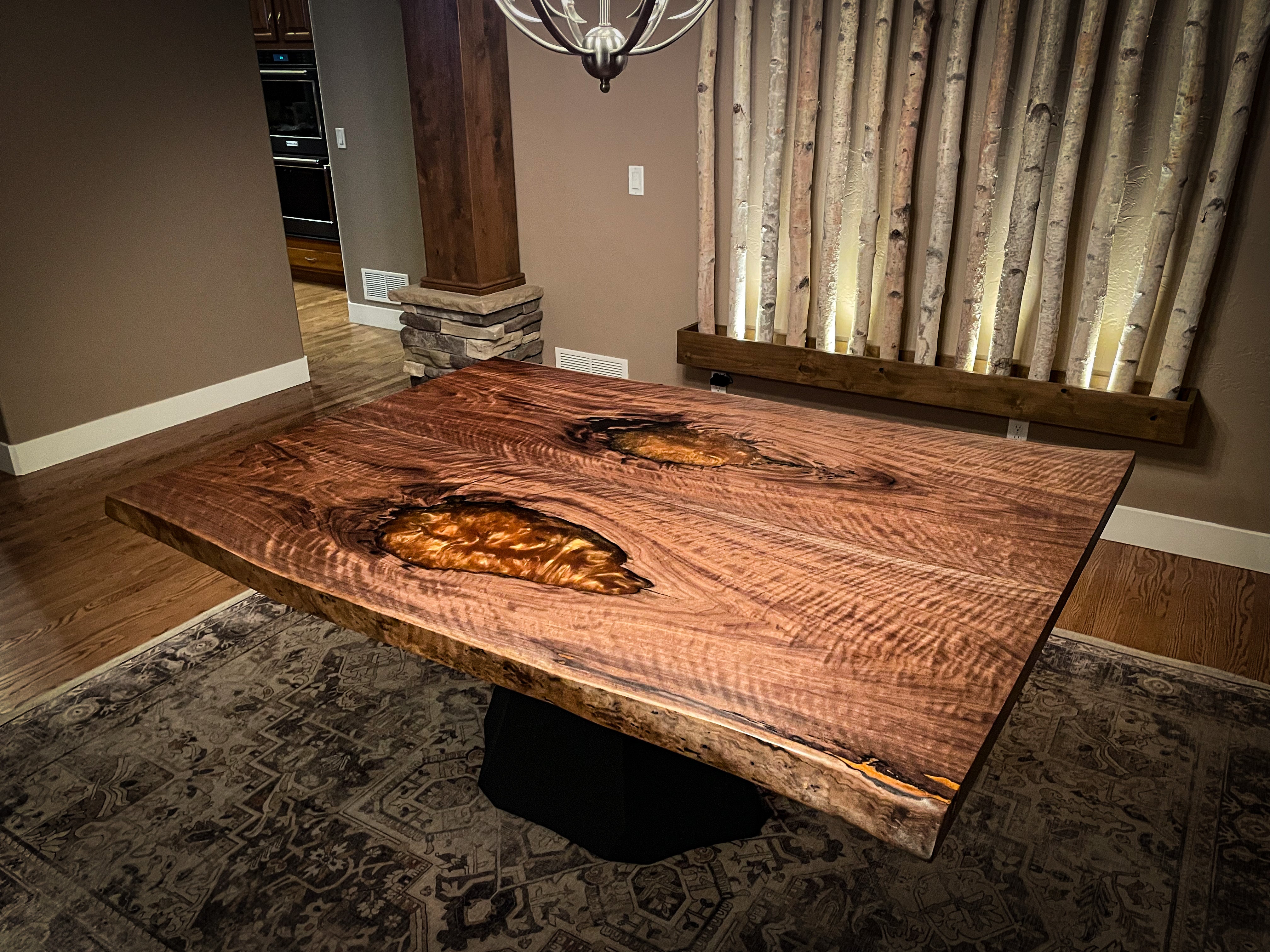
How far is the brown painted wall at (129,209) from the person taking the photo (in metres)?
3.24

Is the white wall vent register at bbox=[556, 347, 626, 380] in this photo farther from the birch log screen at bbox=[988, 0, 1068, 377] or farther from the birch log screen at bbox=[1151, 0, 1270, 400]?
the birch log screen at bbox=[1151, 0, 1270, 400]

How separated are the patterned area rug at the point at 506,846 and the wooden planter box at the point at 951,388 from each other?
0.83 m

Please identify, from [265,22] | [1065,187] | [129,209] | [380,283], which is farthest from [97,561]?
[265,22]

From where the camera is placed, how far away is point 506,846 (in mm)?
1726

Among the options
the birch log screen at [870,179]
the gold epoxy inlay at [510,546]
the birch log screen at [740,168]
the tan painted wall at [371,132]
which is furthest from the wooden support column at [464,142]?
the gold epoxy inlay at [510,546]

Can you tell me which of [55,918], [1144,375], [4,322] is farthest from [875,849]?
[4,322]

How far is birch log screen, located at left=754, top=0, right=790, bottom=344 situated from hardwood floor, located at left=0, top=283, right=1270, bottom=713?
143cm

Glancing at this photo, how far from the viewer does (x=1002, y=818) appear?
177 centimetres

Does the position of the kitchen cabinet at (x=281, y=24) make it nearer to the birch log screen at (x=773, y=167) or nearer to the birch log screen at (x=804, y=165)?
the birch log screen at (x=773, y=167)

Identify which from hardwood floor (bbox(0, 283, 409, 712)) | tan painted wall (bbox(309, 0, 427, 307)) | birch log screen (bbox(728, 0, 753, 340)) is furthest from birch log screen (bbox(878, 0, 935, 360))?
tan painted wall (bbox(309, 0, 427, 307))

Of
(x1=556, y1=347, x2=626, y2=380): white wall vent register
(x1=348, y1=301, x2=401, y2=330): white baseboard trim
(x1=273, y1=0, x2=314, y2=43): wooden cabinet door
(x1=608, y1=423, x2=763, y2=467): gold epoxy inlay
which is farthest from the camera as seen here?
(x1=348, y1=301, x2=401, y2=330): white baseboard trim

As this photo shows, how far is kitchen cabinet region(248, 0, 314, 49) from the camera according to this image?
207 inches

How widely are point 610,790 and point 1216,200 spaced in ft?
7.53

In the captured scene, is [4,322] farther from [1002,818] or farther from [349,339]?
[1002,818]
